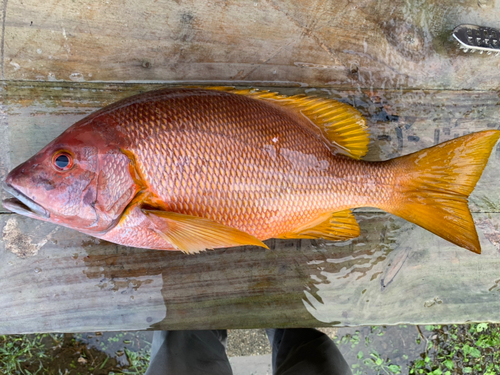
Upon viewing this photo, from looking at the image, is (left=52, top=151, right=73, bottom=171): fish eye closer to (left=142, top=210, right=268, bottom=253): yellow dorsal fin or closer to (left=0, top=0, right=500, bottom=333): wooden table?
(left=142, top=210, right=268, bottom=253): yellow dorsal fin

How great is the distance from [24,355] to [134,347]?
0.73 meters

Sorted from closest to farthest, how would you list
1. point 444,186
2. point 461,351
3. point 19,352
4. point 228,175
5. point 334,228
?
point 228,175, point 444,186, point 334,228, point 19,352, point 461,351

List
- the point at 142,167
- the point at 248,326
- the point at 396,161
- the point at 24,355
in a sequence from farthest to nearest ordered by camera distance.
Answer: the point at 24,355
the point at 248,326
the point at 396,161
the point at 142,167

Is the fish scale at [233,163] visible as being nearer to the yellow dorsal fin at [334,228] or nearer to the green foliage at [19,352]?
the yellow dorsal fin at [334,228]

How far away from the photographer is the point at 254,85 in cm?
172

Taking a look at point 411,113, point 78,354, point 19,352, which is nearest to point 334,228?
point 411,113

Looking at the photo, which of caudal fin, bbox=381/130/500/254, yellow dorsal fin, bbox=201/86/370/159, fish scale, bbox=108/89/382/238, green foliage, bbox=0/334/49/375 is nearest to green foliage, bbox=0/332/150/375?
green foliage, bbox=0/334/49/375

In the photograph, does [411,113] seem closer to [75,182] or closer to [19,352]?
[75,182]

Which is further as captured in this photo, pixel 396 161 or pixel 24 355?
pixel 24 355

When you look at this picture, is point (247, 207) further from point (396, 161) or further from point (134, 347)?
point (134, 347)

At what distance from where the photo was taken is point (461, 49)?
1.78 meters

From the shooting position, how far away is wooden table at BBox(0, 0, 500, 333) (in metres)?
1.64

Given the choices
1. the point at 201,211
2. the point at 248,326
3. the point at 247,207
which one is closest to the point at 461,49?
the point at 247,207

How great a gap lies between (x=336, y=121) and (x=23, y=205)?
4.51ft
